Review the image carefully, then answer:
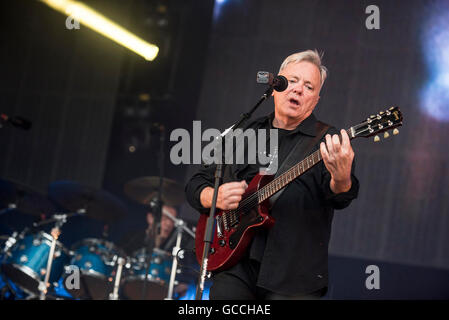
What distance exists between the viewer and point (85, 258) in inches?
240

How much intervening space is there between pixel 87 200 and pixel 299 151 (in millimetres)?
3741

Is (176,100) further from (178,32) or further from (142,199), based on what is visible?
(142,199)

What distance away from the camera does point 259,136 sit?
3.21 meters

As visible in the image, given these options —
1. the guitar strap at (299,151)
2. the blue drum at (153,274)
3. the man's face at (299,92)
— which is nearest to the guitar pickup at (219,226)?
the guitar strap at (299,151)

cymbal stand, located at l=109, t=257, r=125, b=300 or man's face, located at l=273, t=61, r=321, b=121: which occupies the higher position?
man's face, located at l=273, t=61, r=321, b=121

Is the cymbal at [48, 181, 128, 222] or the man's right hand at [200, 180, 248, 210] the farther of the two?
the cymbal at [48, 181, 128, 222]

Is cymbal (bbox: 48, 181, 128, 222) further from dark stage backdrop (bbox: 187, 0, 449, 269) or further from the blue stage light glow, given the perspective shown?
the blue stage light glow

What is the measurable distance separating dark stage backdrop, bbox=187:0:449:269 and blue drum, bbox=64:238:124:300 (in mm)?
2028

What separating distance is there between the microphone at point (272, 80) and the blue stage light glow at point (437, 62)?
3685 millimetres

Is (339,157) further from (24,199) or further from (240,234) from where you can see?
(24,199)

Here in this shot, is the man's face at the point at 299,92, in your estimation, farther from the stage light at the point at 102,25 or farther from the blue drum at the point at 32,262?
the blue drum at the point at 32,262

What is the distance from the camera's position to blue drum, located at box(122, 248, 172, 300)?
596cm

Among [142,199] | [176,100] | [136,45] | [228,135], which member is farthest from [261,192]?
[176,100]

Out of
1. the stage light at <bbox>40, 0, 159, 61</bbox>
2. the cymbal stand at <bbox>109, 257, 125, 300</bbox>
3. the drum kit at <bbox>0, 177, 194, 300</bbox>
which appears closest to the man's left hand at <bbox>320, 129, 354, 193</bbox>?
the drum kit at <bbox>0, 177, 194, 300</bbox>
